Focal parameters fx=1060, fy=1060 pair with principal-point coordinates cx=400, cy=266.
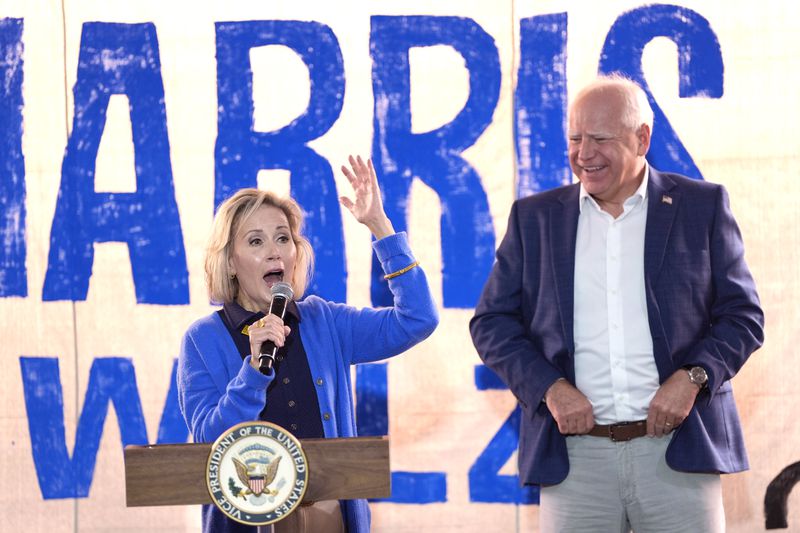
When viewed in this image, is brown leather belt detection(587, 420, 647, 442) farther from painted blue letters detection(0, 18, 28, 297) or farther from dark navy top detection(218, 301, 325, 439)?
painted blue letters detection(0, 18, 28, 297)

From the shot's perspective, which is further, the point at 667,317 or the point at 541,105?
the point at 541,105

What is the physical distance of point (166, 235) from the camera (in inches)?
151

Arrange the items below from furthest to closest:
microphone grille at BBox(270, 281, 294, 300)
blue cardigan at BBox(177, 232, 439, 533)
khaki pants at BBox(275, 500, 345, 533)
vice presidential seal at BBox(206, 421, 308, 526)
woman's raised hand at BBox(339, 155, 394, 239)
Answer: woman's raised hand at BBox(339, 155, 394, 239) → microphone grille at BBox(270, 281, 294, 300) → blue cardigan at BBox(177, 232, 439, 533) → khaki pants at BBox(275, 500, 345, 533) → vice presidential seal at BBox(206, 421, 308, 526)

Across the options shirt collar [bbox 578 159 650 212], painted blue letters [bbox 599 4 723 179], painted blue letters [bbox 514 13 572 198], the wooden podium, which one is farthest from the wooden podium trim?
painted blue letters [bbox 599 4 723 179]

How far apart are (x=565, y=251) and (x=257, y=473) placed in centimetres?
112

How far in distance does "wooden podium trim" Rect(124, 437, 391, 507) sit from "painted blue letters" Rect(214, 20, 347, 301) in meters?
1.74

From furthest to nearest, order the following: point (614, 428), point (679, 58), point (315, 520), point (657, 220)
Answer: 1. point (679, 58)
2. point (657, 220)
3. point (614, 428)
4. point (315, 520)

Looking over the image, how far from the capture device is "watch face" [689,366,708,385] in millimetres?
2629

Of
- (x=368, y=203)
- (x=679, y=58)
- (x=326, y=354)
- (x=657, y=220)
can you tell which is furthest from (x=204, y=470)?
(x=679, y=58)

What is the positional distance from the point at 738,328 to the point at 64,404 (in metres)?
2.38

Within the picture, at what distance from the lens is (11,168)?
12.5 ft

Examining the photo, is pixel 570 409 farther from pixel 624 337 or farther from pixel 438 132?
pixel 438 132

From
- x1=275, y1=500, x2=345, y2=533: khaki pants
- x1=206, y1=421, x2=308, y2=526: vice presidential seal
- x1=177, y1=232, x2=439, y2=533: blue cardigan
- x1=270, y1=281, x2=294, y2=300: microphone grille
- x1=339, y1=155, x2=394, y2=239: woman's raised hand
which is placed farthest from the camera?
x1=339, y1=155, x2=394, y2=239: woman's raised hand

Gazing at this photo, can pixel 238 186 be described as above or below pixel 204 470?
above
